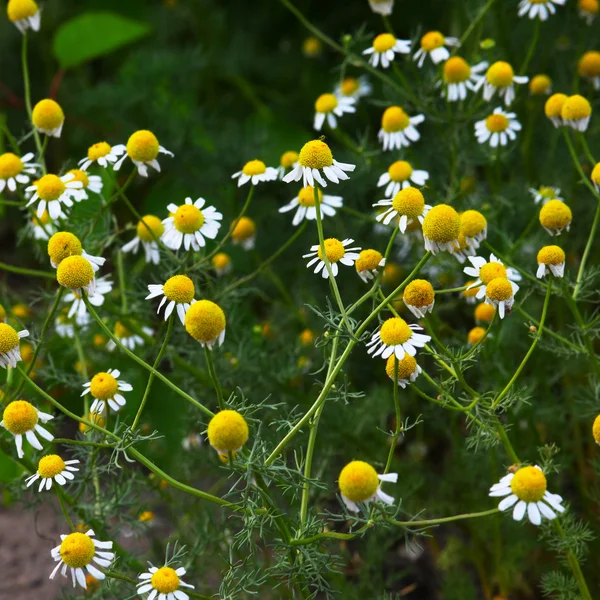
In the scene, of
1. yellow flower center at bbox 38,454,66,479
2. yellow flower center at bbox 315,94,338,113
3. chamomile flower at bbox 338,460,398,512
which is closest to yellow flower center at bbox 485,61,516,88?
yellow flower center at bbox 315,94,338,113

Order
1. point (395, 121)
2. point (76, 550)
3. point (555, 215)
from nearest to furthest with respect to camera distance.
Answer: point (76, 550) < point (555, 215) < point (395, 121)

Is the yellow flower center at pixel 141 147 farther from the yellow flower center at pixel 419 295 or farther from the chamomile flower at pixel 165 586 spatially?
the chamomile flower at pixel 165 586

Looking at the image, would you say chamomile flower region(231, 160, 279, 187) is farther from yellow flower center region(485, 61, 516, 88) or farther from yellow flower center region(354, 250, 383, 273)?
yellow flower center region(485, 61, 516, 88)

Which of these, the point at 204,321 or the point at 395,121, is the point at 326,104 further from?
the point at 204,321

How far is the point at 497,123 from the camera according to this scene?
1451 millimetres

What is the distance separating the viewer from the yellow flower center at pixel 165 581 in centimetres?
95

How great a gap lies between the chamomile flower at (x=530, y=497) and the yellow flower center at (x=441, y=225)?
0.88 ft

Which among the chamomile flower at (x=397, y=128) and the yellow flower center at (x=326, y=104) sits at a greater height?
the yellow flower center at (x=326, y=104)

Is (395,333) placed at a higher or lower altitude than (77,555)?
higher

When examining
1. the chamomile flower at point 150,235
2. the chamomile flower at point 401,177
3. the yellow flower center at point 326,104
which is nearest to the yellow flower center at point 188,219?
the chamomile flower at point 150,235

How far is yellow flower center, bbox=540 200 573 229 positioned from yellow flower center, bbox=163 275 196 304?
50cm

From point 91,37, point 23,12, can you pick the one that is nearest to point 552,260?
point 23,12

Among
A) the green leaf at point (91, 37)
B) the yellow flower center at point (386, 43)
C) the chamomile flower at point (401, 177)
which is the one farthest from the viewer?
the green leaf at point (91, 37)

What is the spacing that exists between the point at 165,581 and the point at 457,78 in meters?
1.00
